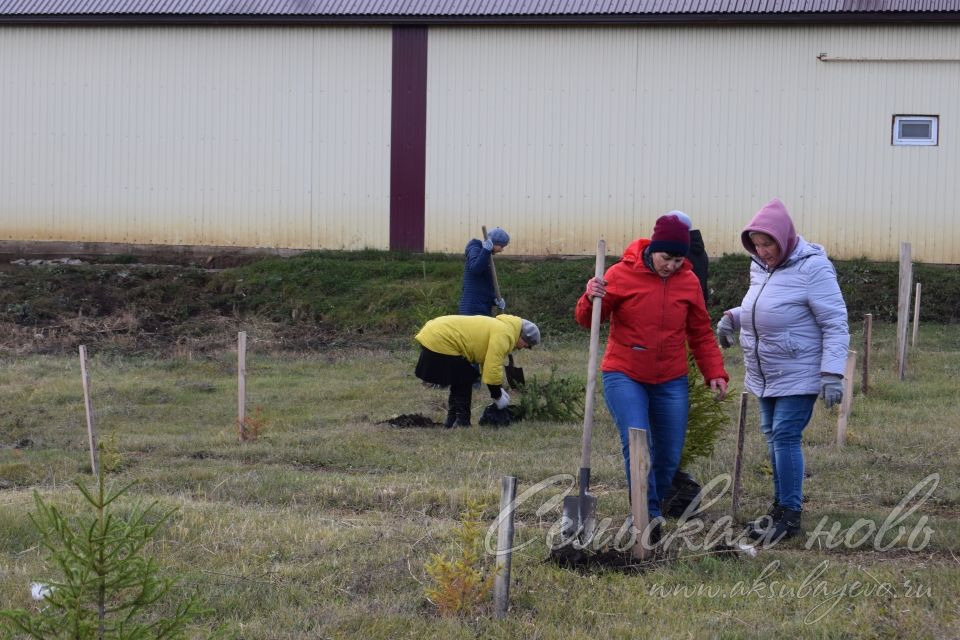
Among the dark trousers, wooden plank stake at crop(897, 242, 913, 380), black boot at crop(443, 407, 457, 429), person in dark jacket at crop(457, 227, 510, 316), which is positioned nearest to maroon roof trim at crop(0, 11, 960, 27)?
wooden plank stake at crop(897, 242, 913, 380)

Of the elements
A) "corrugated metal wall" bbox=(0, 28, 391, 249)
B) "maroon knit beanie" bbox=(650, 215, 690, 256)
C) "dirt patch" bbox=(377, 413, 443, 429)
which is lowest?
"dirt patch" bbox=(377, 413, 443, 429)

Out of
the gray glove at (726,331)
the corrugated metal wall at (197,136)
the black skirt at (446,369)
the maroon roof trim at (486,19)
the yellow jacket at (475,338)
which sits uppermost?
the maroon roof trim at (486,19)

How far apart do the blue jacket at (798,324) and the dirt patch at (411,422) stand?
180 inches

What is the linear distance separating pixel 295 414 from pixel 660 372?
6035mm

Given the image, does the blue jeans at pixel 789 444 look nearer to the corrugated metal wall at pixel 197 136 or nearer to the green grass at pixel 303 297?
the green grass at pixel 303 297

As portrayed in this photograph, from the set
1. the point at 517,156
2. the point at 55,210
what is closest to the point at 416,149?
the point at 517,156

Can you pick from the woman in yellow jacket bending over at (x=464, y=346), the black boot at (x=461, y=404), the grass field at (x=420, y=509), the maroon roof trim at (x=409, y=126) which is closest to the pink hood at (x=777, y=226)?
the grass field at (x=420, y=509)

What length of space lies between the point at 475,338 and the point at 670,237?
14.0ft

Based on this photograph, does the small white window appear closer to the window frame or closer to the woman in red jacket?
the window frame

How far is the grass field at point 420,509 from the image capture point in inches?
204

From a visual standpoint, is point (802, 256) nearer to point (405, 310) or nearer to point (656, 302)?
point (656, 302)

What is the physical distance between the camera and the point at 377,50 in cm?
1997

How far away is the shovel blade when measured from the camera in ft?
19.2

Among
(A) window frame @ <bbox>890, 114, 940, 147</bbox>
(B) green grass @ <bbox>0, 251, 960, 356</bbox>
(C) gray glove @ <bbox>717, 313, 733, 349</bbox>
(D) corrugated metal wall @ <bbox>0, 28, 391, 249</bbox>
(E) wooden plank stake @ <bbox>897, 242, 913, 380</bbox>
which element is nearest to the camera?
(C) gray glove @ <bbox>717, 313, 733, 349</bbox>
